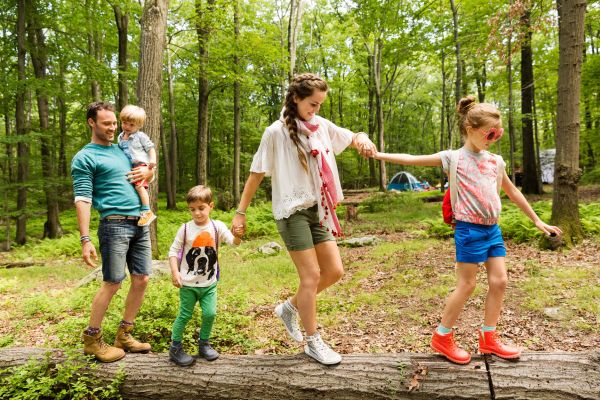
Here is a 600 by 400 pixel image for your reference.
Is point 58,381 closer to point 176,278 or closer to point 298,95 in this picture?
point 176,278

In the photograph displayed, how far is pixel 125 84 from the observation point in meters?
13.8

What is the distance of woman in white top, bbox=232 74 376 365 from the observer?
2902mm

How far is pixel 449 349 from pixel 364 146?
5.67 feet

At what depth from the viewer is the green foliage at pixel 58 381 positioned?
302 cm

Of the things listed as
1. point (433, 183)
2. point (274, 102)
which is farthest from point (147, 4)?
point (433, 183)

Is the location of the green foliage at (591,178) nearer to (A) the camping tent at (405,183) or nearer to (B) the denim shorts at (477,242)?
(A) the camping tent at (405,183)

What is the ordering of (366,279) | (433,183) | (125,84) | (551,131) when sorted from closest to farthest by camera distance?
1. (366,279)
2. (125,84)
3. (551,131)
4. (433,183)

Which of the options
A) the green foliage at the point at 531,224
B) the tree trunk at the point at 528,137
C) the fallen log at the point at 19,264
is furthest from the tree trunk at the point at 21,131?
the tree trunk at the point at 528,137

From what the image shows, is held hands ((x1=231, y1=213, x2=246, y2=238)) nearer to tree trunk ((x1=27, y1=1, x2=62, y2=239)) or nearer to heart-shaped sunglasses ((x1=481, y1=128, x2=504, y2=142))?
heart-shaped sunglasses ((x1=481, y1=128, x2=504, y2=142))

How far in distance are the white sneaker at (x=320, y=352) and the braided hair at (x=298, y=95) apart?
4.59ft

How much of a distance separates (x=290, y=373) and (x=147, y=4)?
725cm

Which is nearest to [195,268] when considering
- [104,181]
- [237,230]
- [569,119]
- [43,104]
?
[237,230]

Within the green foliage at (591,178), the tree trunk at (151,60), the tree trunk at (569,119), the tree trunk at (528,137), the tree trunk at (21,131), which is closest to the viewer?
the tree trunk at (569,119)

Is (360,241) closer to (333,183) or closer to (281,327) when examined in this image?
(281,327)
